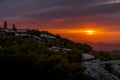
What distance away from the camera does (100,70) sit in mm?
29812

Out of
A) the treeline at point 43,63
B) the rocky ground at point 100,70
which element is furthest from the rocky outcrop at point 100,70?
the treeline at point 43,63

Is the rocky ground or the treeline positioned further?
the rocky ground

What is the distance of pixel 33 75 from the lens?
91.4ft

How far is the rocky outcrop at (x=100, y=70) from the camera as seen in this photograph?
29.0 meters

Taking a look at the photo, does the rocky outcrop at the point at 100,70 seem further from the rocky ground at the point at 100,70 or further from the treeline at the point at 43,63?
the treeline at the point at 43,63

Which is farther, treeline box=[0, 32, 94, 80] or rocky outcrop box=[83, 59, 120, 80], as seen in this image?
rocky outcrop box=[83, 59, 120, 80]

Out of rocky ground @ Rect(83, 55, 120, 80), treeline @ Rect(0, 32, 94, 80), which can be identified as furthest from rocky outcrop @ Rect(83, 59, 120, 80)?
treeline @ Rect(0, 32, 94, 80)

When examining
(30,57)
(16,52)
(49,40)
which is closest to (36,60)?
(30,57)

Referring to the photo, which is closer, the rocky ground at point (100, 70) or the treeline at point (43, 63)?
the treeline at point (43, 63)

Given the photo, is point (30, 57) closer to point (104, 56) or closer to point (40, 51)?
point (40, 51)

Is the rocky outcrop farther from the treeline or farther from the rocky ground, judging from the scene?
the treeline

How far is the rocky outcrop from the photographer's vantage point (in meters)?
29.0

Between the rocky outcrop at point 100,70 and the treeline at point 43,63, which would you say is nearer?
the treeline at point 43,63

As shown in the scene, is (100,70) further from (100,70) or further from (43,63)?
(43,63)
